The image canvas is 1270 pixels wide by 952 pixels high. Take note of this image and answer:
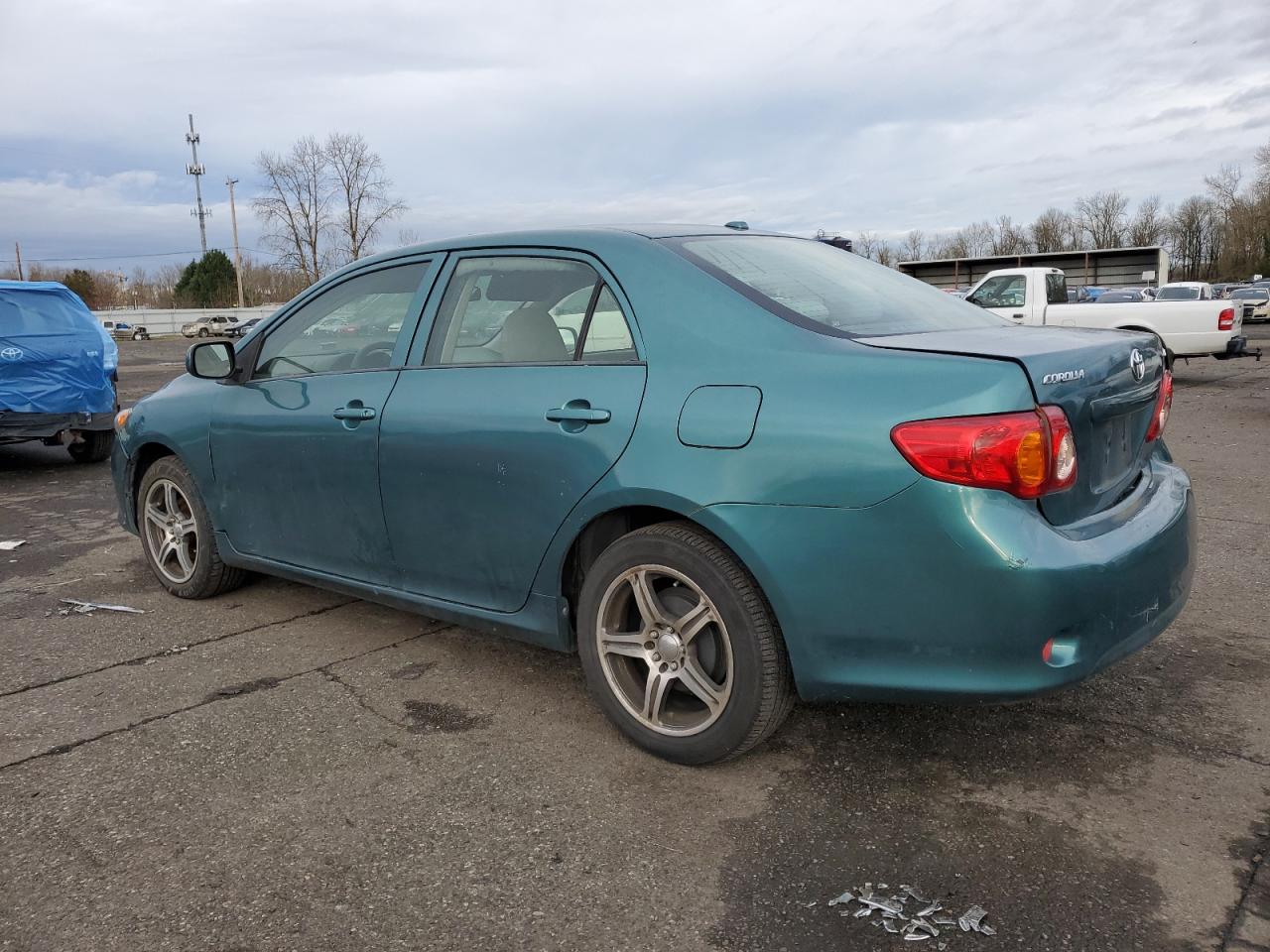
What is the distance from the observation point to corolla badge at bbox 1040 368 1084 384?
254cm

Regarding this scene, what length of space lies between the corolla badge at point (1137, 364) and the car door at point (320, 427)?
7.78 ft

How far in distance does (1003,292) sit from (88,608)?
1414 centimetres

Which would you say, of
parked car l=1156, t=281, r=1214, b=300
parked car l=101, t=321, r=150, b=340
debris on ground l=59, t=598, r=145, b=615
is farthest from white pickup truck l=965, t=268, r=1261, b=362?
parked car l=101, t=321, r=150, b=340

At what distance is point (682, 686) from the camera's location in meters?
3.06

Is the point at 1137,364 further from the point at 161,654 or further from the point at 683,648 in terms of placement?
the point at 161,654

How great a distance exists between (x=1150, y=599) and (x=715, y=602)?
3.86 feet

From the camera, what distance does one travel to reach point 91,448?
989cm

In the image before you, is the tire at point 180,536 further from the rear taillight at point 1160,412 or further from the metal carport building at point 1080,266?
the metal carport building at point 1080,266

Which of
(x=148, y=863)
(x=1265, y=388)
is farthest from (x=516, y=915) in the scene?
(x=1265, y=388)

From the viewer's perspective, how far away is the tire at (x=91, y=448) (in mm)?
9820

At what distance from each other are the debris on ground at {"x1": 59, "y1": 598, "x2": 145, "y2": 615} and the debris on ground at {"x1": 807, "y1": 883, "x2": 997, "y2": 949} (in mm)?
3674

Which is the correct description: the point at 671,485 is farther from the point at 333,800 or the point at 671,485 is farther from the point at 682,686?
the point at 333,800

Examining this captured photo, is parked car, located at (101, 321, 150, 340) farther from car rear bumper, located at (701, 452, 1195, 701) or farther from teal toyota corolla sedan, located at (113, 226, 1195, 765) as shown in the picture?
car rear bumper, located at (701, 452, 1195, 701)

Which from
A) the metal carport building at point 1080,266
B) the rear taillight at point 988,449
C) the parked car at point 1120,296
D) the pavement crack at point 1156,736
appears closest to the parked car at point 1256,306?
the metal carport building at point 1080,266
